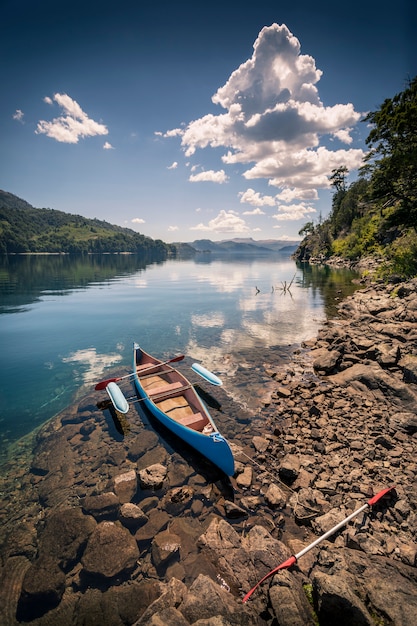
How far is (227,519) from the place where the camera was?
8273 mm

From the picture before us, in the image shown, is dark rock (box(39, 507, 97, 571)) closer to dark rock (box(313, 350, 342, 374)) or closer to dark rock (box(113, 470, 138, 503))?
dark rock (box(113, 470, 138, 503))

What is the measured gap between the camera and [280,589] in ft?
17.7

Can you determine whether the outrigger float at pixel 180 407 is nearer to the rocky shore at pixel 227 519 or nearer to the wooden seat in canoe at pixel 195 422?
the wooden seat in canoe at pixel 195 422

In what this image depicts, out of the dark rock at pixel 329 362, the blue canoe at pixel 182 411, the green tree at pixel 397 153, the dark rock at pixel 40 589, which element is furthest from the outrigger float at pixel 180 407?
the green tree at pixel 397 153

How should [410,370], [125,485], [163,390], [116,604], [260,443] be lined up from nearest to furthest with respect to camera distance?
[116,604] → [125,485] → [260,443] → [410,370] → [163,390]

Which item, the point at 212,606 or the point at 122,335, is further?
the point at 122,335

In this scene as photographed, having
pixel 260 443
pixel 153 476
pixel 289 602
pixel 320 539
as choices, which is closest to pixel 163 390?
pixel 153 476

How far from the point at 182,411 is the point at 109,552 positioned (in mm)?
6405

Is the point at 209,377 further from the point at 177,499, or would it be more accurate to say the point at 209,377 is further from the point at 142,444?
the point at 177,499

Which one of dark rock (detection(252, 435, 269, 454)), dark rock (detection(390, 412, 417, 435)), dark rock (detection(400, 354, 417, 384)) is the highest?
dark rock (detection(400, 354, 417, 384))

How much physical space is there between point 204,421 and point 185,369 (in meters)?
8.45

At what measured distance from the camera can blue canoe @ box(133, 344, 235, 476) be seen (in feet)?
31.6

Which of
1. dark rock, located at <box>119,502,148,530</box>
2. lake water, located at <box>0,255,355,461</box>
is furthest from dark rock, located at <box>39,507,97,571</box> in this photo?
lake water, located at <box>0,255,355,461</box>

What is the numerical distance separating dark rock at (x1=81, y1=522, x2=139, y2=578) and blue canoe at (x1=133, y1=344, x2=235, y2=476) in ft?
11.7
